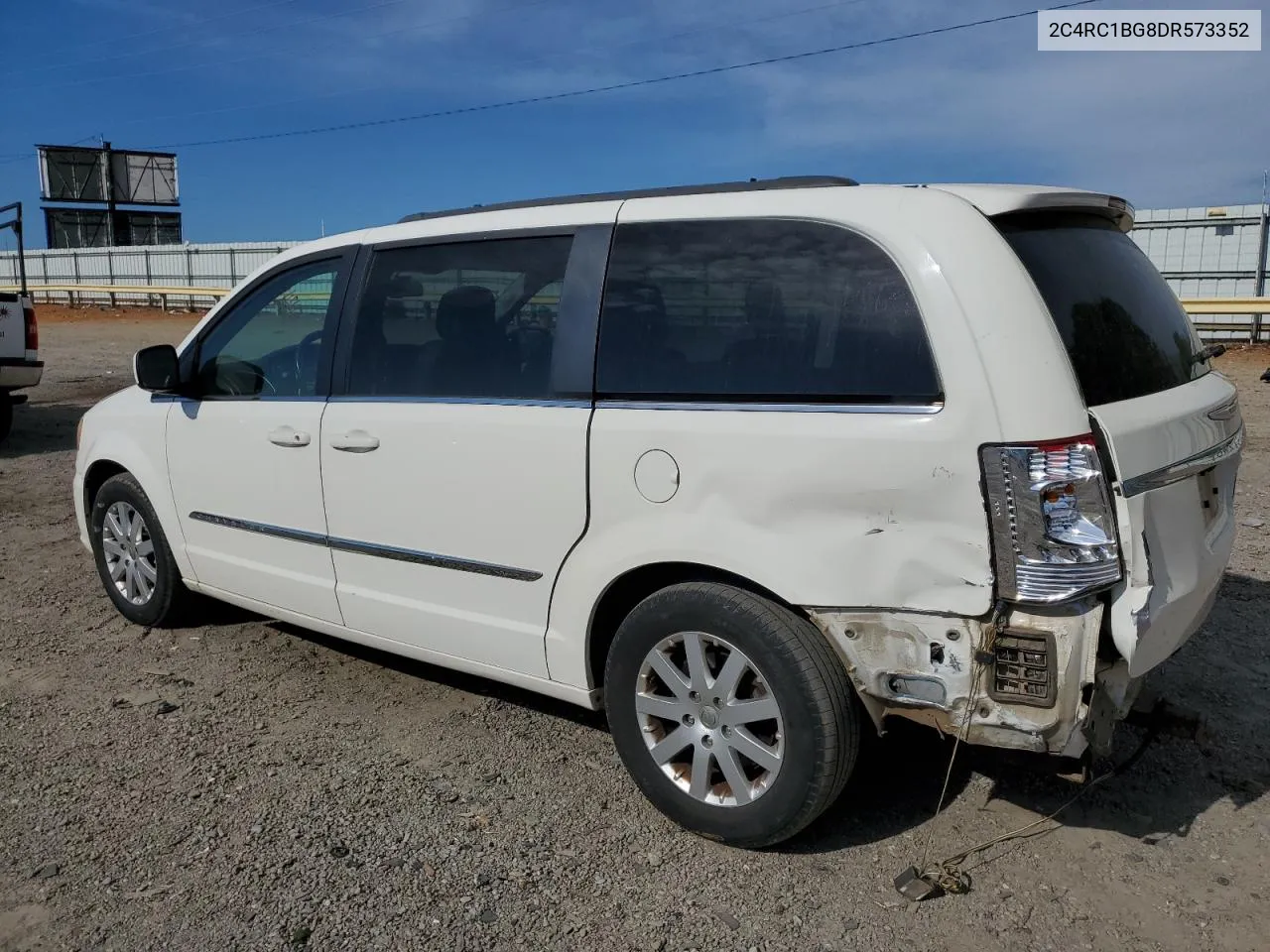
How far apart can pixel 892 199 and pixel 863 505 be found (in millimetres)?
862

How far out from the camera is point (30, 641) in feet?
16.3

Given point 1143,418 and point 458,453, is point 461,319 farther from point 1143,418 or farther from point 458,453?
point 1143,418

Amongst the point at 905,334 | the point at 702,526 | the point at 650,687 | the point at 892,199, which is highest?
the point at 892,199

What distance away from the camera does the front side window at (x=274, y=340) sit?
4262 millimetres

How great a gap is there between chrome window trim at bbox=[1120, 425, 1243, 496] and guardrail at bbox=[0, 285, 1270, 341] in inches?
504

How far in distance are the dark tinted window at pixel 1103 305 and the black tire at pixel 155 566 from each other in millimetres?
3925

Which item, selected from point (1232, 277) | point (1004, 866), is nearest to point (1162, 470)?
point (1004, 866)

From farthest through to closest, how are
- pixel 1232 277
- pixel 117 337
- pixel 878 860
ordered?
pixel 117 337
pixel 1232 277
pixel 878 860

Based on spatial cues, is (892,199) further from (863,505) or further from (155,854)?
(155,854)

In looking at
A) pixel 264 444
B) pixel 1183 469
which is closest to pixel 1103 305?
pixel 1183 469

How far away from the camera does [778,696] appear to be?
116 inches

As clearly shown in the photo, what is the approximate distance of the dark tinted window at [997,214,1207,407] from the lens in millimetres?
2828

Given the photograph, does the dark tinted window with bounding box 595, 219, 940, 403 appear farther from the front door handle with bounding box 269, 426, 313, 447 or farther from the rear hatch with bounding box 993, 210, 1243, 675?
the front door handle with bounding box 269, 426, 313, 447

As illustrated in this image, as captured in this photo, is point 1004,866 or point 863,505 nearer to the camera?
point 863,505
